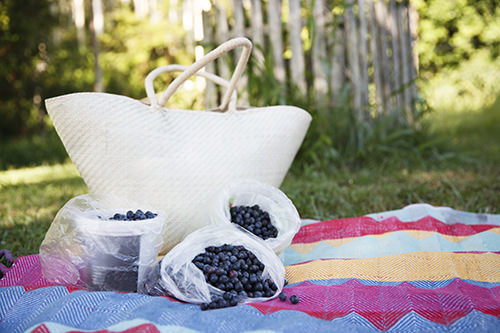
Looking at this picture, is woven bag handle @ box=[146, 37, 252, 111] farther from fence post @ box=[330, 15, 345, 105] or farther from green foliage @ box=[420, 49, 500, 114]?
green foliage @ box=[420, 49, 500, 114]

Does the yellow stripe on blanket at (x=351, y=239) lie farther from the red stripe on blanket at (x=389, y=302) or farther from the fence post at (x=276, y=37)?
the fence post at (x=276, y=37)

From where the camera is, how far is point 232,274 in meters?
1.25

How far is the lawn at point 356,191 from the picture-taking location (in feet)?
7.18

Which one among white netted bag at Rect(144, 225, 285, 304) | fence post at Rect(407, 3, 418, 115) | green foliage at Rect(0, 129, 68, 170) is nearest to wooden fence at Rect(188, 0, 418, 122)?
fence post at Rect(407, 3, 418, 115)

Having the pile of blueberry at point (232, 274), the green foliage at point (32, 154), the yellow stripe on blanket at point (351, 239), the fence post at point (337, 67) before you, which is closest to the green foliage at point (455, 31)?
the fence post at point (337, 67)

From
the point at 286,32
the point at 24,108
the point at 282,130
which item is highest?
the point at 286,32

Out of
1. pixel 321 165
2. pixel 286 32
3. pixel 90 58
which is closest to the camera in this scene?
pixel 321 165

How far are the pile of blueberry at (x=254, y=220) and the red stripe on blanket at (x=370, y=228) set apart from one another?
0.84ft

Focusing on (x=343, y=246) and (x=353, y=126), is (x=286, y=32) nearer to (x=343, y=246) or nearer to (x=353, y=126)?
(x=353, y=126)

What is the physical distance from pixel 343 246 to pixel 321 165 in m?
1.40

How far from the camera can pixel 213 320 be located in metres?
1.05

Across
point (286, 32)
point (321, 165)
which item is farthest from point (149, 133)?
point (286, 32)

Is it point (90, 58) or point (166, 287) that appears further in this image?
point (90, 58)

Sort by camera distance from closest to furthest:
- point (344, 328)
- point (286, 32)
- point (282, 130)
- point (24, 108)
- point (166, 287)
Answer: point (344, 328) → point (166, 287) → point (282, 130) → point (286, 32) → point (24, 108)
